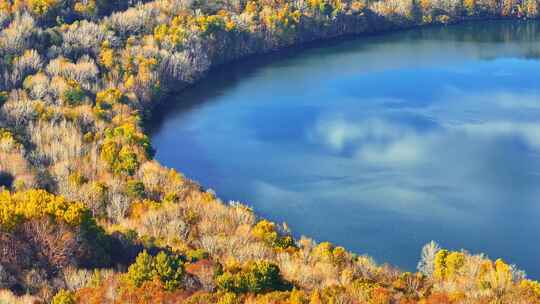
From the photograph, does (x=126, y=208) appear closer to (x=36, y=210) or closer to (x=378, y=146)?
(x=36, y=210)

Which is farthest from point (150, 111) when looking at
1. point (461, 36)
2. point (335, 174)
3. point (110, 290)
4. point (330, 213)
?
point (461, 36)

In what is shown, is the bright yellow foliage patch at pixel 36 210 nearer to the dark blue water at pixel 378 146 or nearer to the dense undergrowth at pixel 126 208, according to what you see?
the dense undergrowth at pixel 126 208

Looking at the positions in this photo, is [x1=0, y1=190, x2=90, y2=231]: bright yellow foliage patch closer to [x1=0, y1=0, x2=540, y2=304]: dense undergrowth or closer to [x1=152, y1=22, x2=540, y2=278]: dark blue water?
[x1=0, y1=0, x2=540, y2=304]: dense undergrowth

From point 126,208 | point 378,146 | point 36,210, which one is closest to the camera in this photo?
point 36,210

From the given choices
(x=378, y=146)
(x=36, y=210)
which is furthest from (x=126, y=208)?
(x=378, y=146)

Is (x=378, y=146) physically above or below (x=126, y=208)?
below

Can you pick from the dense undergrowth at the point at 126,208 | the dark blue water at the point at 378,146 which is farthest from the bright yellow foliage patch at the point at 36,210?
the dark blue water at the point at 378,146

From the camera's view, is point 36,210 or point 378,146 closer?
point 36,210

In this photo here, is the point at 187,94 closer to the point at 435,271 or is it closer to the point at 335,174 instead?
the point at 335,174
